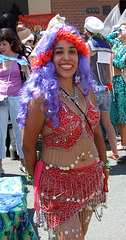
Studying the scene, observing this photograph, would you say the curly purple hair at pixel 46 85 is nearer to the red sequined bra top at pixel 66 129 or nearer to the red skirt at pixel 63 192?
the red sequined bra top at pixel 66 129

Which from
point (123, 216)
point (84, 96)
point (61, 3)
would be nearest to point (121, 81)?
point (123, 216)

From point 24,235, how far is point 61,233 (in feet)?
2.09

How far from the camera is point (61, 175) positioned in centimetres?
216

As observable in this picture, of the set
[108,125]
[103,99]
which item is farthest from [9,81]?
[108,125]

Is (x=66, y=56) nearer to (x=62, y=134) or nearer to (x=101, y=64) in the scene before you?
(x=62, y=134)

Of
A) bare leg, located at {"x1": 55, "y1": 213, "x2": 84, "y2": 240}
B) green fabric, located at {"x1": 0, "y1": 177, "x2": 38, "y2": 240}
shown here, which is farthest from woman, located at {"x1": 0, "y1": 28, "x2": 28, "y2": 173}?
bare leg, located at {"x1": 55, "y1": 213, "x2": 84, "y2": 240}

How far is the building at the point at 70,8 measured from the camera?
10.3 metres

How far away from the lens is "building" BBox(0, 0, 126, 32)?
10312 millimetres

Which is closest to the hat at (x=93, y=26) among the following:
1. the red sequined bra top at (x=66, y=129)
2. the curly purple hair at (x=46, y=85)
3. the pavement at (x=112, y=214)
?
the pavement at (x=112, y=214)

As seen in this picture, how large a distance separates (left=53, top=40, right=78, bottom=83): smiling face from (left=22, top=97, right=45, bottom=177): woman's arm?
0.87 feet

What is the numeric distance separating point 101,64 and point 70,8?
6182 millimetres

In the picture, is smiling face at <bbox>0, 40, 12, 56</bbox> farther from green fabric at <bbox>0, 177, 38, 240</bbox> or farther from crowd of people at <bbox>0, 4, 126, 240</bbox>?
green fabric at <bbox>0, 177, 38, 240</bbox>

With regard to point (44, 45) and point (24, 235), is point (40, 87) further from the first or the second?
point (24, 235)

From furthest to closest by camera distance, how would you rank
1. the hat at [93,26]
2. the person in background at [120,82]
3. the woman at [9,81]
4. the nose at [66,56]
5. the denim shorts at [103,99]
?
the person in background at [120,82]
the denim shorts at [103,99]
the hat at [93,26]
the woman at [9,81]
the nose at [66,56]
